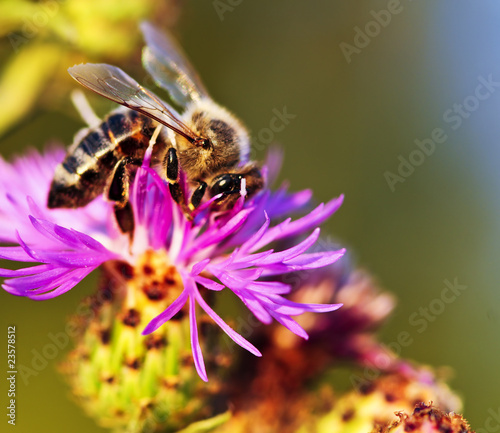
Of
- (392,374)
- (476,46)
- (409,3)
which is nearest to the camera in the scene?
(392,374)

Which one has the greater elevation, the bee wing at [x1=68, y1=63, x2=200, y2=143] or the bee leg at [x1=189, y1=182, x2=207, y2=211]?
the bee wing at [x1=68, y1=63, x2=200, y2=143]

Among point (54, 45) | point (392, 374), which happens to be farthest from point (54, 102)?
point (392, 374)

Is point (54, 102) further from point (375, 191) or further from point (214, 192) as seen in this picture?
point (375, 191)

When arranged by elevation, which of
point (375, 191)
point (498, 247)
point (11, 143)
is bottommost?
point (11, 143)
